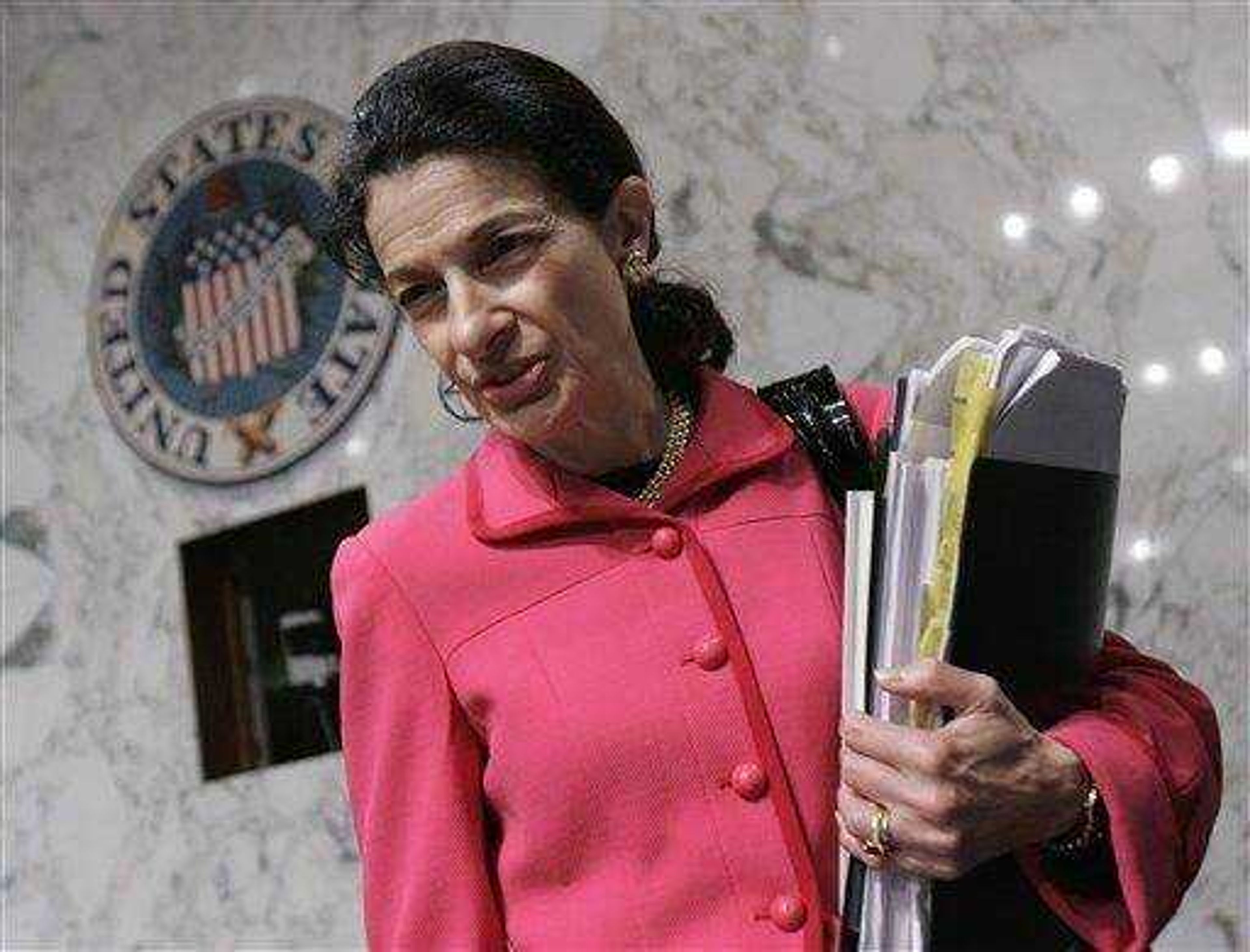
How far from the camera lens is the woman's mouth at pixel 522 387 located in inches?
55.8

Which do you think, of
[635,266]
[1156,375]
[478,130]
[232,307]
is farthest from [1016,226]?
[232,307]

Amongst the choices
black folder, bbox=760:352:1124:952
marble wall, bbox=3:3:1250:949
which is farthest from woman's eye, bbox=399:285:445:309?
marble wall, bbox=3:3:1250:949

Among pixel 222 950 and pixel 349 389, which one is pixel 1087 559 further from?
pixel 222 950

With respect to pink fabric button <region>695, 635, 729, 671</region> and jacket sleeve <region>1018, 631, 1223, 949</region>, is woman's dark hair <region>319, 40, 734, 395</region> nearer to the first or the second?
pink fabric button <region>695, 635, 729, 671</region>

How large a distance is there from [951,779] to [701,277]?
1.47 metres

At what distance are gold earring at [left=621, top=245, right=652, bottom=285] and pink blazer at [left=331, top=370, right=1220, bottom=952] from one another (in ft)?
0.38

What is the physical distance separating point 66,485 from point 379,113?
2060mm

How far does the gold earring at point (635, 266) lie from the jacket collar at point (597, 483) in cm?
10

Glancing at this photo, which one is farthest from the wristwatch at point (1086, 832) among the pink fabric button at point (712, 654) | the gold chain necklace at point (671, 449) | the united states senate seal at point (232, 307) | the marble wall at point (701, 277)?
the united states senate seal at point (232, 307)

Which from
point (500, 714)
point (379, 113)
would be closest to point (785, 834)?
point (500, 714)

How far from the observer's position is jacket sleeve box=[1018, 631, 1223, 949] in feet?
4.19

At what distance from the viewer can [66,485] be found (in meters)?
3.36

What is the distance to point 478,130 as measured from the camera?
1.44 meters

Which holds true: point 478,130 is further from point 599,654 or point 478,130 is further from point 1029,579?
point 1029,579
